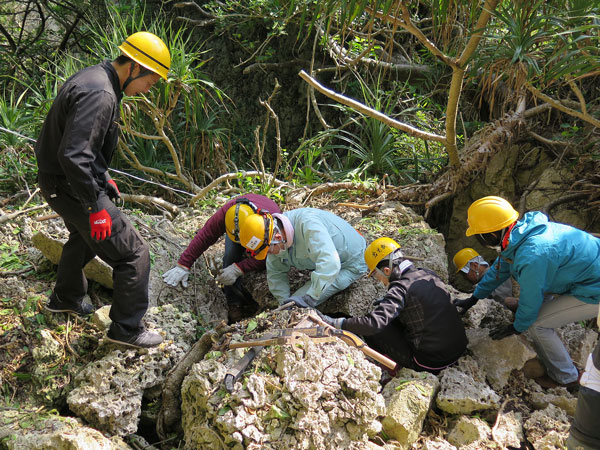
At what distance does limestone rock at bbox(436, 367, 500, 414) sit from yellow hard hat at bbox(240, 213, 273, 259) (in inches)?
55.3

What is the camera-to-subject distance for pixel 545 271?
9.35 ft

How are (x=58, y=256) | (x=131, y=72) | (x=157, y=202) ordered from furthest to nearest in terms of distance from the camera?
(x=157, y=202)
(x=58, y=256)
(x=131, y=72)

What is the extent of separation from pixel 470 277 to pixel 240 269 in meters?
1.90

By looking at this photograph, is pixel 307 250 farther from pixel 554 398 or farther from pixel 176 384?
pixel 554 398

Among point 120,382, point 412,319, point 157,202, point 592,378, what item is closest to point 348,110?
point 157,202

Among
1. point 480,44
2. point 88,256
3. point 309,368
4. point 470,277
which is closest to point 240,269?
point 88,256

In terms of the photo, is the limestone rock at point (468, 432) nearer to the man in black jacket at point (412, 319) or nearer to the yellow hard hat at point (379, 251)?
the man in black jacket at point (412, 319)

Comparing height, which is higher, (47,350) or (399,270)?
(399,270)

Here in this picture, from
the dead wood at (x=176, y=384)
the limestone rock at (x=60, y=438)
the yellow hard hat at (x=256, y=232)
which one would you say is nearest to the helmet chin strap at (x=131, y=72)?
the yellow hard hat at (x=256, y=232)

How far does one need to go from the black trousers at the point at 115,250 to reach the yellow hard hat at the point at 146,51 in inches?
30.8

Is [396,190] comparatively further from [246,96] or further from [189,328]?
[246,96]

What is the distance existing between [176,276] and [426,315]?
1794 mm

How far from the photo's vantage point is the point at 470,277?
4.08 meters

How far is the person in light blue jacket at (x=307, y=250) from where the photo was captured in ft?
10.6
